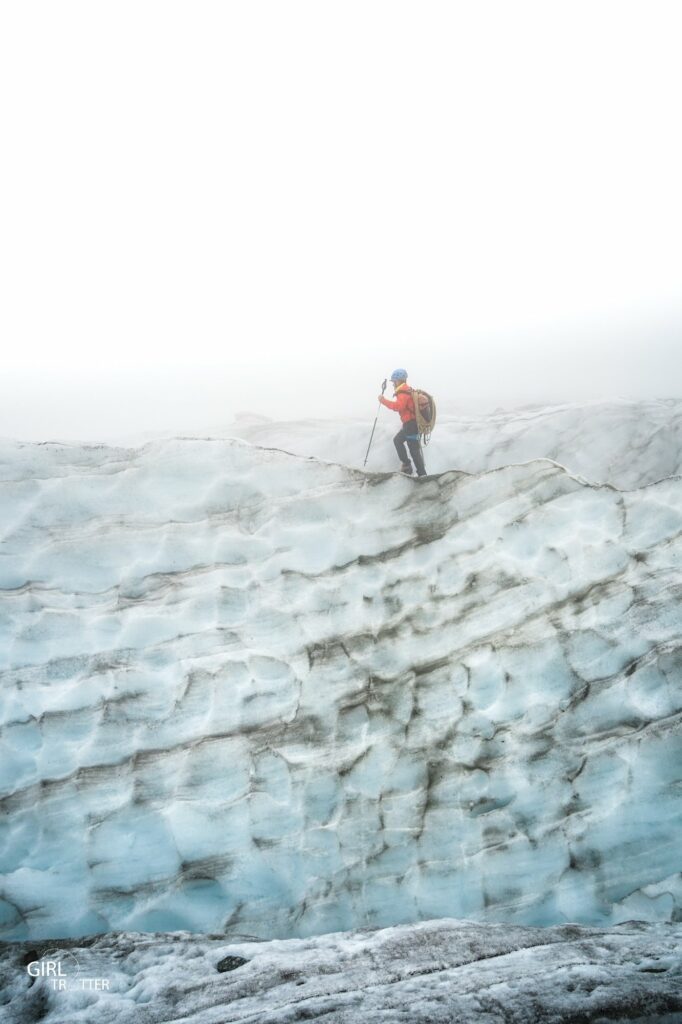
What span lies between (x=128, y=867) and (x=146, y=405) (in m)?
10.6

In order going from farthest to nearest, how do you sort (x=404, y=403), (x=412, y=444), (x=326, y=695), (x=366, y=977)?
1. (x=412, y=444)
2. (x=404, y=403)
3. (x=326, y=695)
4. (x=366, y=977)

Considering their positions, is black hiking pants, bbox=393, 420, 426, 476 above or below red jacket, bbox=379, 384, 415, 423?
below

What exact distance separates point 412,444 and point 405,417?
24 centimetres

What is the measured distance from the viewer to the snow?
2125 millimetres

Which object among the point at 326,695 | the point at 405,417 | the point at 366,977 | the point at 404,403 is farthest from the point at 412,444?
the point at 366,977

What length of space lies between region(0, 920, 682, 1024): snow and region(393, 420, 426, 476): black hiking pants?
3.21m

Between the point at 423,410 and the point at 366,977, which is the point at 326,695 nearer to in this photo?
the point at 366,977

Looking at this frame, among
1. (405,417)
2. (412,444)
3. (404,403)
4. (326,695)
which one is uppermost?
(404,403)

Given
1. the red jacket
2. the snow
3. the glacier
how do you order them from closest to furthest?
the snow < the glacier < the red jacket

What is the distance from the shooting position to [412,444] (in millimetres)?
4977

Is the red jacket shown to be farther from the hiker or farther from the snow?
the snow

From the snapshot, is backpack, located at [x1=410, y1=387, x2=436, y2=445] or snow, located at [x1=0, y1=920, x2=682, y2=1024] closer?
snow, located at [x1=0, y1=920, x2=682, y2=1024]

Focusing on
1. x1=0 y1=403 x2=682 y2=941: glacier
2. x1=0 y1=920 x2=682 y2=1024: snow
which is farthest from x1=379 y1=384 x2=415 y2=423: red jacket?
x1=0 y1=920 x2=682 y2=1024: snow

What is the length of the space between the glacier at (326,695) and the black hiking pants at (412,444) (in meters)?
0.79
